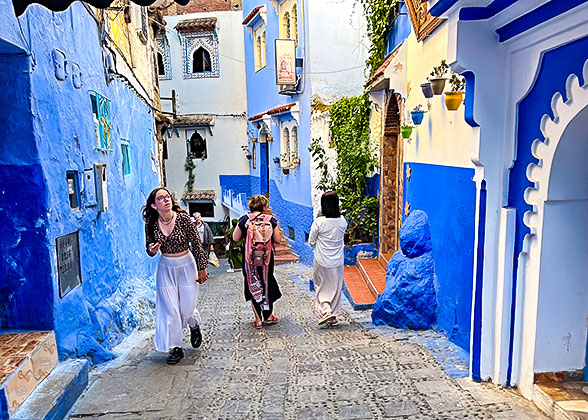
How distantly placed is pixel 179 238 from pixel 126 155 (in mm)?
3515

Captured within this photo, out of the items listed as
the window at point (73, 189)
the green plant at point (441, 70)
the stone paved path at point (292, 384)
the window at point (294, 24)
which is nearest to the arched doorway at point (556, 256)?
the stone paved path at point (292, 384)

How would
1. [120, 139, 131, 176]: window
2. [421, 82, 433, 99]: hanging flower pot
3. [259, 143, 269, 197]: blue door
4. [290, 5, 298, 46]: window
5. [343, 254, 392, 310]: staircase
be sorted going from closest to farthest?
[421, 82, 433, 99]: hanging flower pot, [343, 254, 392, 310]: staircase, [120, 139, 131, 176]: window, [290, 5, 298, 46]: window, [259, 143, 269, 197]: blue door

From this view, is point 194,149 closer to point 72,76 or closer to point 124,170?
point 124,170

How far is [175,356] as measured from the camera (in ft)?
13.9

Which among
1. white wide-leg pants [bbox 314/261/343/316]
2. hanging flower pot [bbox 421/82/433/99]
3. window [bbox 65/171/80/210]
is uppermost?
hanging flower pot [bbox 421/82/433/99]

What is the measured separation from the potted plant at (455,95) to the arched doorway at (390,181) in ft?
11.0

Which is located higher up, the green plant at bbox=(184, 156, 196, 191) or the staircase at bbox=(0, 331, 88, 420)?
the green plant at bbox=(184, 156, 196, 191)

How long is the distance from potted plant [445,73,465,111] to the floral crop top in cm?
270

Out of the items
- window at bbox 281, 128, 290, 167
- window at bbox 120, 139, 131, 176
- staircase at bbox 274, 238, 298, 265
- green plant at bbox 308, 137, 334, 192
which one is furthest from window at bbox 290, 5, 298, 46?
window at bbox 120, 139, 131, 176

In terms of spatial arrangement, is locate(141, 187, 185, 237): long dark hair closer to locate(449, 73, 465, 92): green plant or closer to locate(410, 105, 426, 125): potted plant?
locate(449, 73, 465, 92): green plant

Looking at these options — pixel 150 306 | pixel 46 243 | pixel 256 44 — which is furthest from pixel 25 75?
pixel 256 44

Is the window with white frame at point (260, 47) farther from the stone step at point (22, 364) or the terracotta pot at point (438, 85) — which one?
the stone step at point (22, 364)

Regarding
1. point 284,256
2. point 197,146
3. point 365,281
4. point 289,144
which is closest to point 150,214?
point 365,281

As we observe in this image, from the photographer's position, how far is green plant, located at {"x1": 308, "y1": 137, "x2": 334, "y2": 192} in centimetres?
1058
